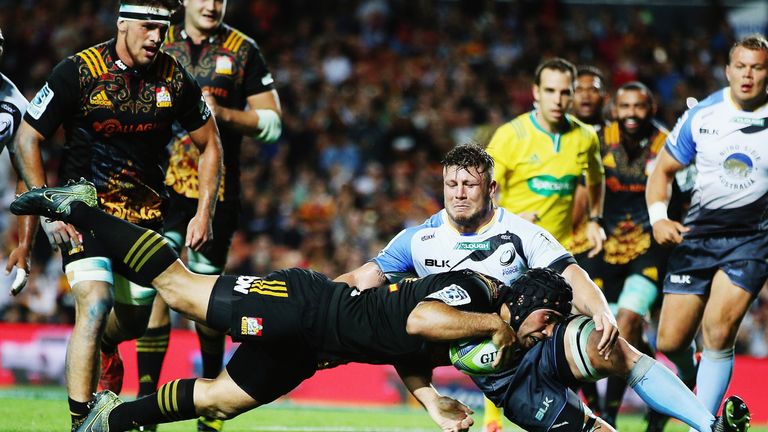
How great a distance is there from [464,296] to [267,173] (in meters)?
11.3

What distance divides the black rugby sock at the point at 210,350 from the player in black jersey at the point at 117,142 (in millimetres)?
Result: 944

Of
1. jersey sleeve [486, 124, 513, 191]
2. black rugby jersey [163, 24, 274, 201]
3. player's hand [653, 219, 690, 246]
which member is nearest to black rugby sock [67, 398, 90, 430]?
black rugby jersey [163, 24, 274, 201]

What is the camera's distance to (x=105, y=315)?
6410mm

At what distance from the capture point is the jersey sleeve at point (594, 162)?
8789mm

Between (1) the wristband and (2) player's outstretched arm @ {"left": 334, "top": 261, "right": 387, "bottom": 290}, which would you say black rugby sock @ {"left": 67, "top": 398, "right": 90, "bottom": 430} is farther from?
(1) the wristband

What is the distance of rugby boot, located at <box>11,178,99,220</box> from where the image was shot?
611 cm

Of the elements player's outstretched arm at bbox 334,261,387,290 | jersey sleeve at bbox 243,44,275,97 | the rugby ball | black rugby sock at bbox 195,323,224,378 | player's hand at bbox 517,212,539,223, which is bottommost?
black rugby sock at bbox 195,323,224,378

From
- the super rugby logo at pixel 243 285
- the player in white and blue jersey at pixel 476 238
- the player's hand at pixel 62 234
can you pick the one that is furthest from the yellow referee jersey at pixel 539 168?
the player's hand at pixel 62 234

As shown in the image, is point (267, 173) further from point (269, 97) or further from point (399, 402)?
point (269, 97)

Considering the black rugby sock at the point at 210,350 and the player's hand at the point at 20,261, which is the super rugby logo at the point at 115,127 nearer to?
the player's hand at the point at 20,261

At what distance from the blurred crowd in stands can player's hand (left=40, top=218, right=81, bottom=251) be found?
7.88 m

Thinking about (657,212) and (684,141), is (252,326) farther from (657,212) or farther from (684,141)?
(684,141)

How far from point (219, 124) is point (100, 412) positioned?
265 cm

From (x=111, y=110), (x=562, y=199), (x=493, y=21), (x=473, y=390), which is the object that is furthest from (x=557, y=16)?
(x=111, y=110)
